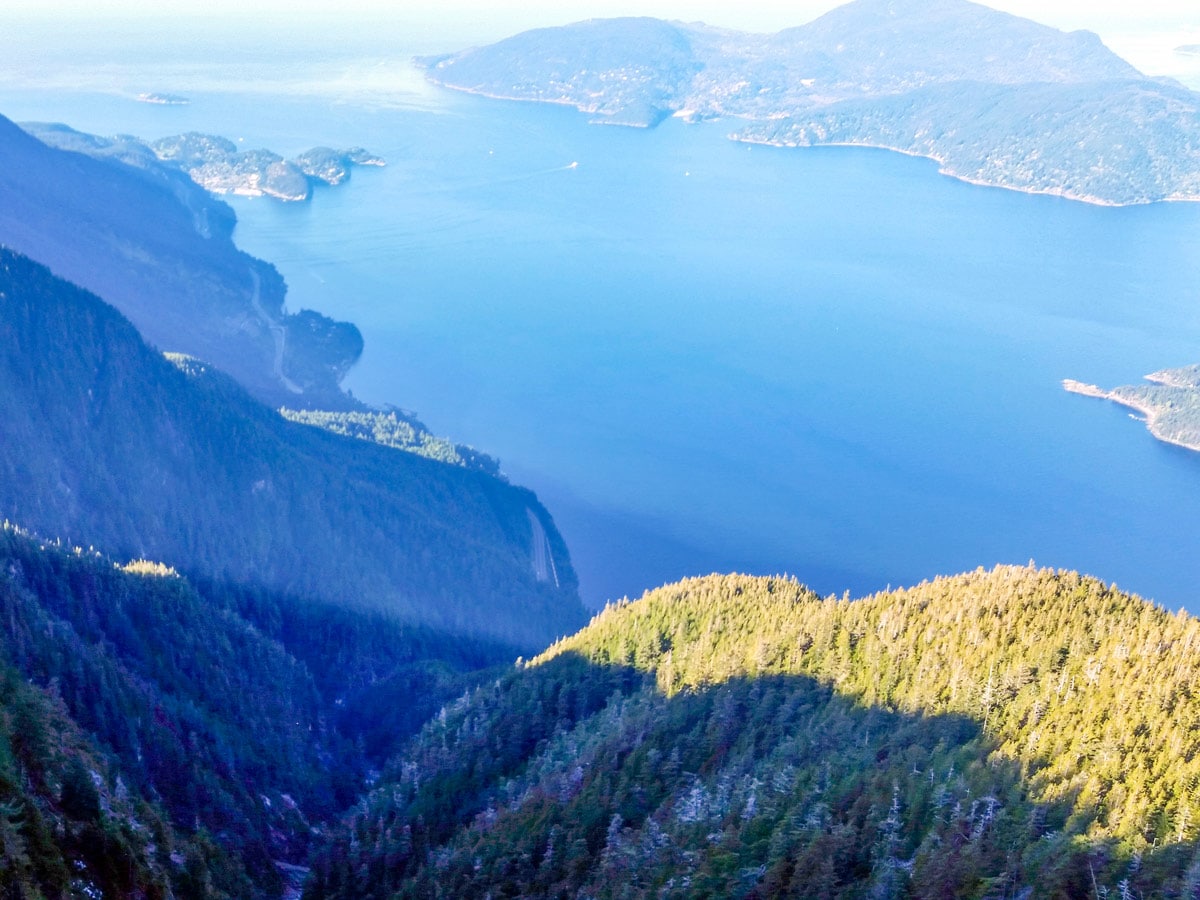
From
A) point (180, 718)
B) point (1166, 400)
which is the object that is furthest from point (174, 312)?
point (1166, 400)

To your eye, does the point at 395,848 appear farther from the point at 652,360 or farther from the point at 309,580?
the point at 652,360

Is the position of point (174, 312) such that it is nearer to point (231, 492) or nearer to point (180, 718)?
point (231, 492)

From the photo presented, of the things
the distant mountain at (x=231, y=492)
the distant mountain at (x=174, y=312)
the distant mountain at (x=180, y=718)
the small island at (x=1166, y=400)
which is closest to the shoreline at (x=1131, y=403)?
the small island at (x=1166, y=400)

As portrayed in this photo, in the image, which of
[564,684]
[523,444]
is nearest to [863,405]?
[523,444]

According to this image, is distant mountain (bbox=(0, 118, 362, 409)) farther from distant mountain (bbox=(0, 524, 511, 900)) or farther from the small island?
the small island

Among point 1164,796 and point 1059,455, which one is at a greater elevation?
point 1164,796

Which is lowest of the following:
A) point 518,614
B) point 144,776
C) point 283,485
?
point 518,614

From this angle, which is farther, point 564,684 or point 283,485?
point 283,485
